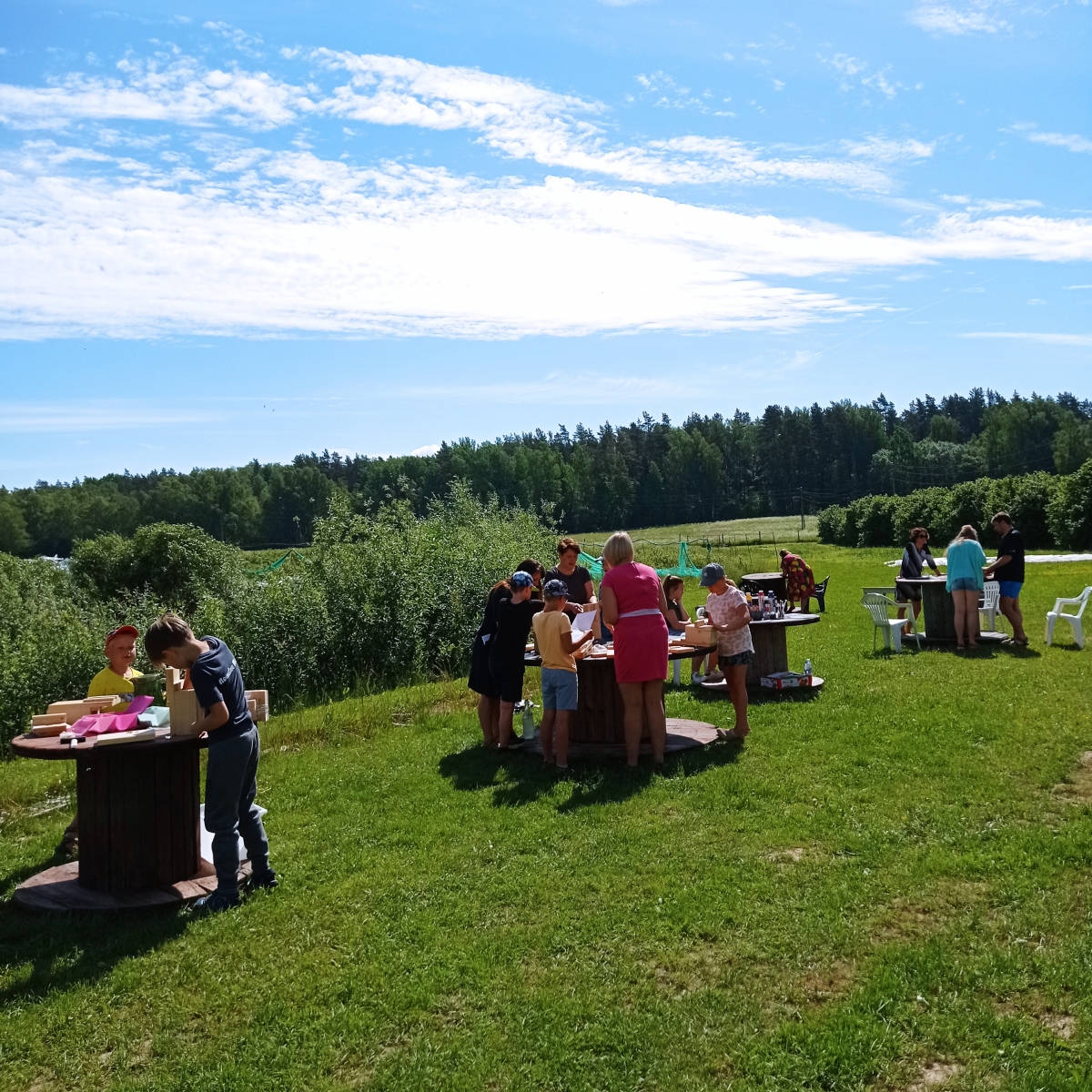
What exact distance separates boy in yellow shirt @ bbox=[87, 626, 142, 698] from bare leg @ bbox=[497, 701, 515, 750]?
304cm

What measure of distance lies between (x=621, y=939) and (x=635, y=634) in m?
3.10

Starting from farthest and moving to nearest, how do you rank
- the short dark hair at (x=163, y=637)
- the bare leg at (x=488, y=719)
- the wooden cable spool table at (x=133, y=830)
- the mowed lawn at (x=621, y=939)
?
the bare leg at (x=488, y=719) → the wooden cable spool table at (x=133, y=830) → the short dark hair at (x=163, y=637) → the mowed lawn at (x=621, y=939)

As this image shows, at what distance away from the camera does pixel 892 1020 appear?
4184mm

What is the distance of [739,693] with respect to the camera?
8641mm

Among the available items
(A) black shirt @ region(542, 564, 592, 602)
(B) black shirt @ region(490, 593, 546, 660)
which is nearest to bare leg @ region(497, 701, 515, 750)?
(B) black shirt @ region(490, 593, 546, 660)

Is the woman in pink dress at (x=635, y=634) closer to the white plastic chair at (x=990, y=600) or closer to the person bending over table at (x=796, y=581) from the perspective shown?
the white plastic chair at (x=990, y=600)

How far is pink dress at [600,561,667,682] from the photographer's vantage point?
7.85 meters

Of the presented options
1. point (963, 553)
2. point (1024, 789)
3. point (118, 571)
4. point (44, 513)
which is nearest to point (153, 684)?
point (1024, 789)

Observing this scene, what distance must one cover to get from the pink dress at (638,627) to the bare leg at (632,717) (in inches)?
4.4

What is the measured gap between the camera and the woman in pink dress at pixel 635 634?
7.86 m

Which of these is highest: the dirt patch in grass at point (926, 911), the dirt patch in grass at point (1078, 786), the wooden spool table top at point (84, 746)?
the wooden spool table top at point (84, 746)

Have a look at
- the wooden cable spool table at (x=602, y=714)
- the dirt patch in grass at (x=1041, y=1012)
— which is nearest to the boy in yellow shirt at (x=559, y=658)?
the wooden cable spool table at (x=602, y=714)

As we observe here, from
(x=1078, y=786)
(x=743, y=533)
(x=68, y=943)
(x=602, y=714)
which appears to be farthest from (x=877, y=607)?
(x=743, y=533)

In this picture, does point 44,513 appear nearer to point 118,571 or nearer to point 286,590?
point 118,571
